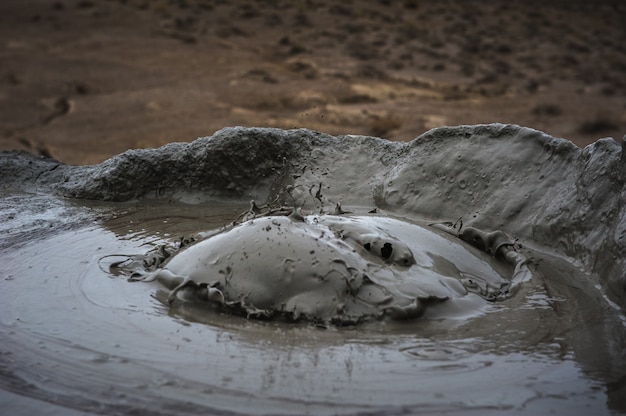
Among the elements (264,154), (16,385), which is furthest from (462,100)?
(16,385)

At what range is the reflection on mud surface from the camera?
6.01 ft

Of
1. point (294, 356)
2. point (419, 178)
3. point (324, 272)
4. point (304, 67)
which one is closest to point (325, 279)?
point (324, 272)

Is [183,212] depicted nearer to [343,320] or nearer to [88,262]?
[88,262]

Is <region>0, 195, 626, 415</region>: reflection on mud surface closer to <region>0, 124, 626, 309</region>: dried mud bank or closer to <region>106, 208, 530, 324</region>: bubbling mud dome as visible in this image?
<region>106, 208, 530, 324</region>: bubbling mud dome

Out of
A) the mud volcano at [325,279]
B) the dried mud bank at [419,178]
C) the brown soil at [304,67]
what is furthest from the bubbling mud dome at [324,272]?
the brown soil at [304,67]

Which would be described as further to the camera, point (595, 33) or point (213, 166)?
point (595, 33)

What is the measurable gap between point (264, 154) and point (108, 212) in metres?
0.90

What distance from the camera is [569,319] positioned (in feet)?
7.96

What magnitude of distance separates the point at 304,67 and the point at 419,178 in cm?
891

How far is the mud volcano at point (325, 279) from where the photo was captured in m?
1.91

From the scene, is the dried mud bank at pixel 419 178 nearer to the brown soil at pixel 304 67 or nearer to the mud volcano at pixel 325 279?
the mud volcano at pixel 325 279

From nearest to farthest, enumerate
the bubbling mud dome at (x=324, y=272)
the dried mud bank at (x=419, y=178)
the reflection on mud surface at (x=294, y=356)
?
1. the reflection on mud surface at (x=294, y=356)
2. the bubbling mud dome at (x=324, y=272)
3. the dried mud bank at (x=419, y=178)

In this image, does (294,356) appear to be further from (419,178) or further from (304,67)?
(304,67)

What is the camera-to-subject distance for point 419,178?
11.9 ft
